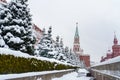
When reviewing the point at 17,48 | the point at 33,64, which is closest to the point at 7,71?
the point at 33,64

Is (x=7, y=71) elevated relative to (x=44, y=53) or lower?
lower

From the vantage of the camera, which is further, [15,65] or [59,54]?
[59,54]

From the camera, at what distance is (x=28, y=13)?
2709 cm

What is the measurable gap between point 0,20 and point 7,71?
14617 millimetres

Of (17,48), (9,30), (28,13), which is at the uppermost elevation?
(28,13)

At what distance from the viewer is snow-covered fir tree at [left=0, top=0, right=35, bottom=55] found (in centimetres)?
2512

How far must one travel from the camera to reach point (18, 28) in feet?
83.9

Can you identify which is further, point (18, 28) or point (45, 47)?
point (45, 47)

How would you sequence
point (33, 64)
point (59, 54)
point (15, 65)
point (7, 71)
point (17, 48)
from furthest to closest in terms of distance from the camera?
point (59, 54)
point (17, 48)
point (33, 64)
point (15, 65)
point (7, 71)

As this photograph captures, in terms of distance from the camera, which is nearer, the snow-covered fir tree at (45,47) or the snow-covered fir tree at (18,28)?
the snow-covered fir tree at (18,28)

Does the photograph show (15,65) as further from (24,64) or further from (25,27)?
(25,27)

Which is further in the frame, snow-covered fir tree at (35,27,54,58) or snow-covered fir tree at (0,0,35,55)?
snow-covered fir tree at (35,27,54,58)

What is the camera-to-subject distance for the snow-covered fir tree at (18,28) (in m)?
25.1

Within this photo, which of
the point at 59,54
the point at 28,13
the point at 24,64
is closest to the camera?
the point at 24,64
